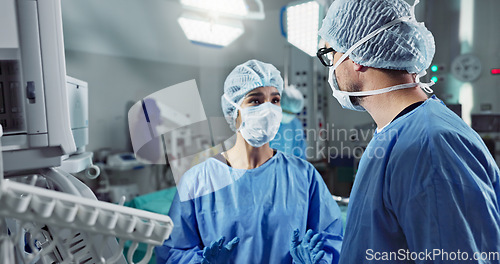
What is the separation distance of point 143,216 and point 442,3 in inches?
125

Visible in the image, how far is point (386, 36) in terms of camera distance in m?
0.95

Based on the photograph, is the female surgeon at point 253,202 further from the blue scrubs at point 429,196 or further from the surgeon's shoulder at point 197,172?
the blue scrubs at point 429,196

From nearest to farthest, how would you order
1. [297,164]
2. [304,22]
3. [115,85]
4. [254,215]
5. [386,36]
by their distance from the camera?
[386,36]
[254,215]
[297,164]
[304,22]
[115,85]

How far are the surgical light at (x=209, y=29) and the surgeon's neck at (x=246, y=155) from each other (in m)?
0.72

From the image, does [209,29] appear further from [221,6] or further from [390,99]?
[390,99]

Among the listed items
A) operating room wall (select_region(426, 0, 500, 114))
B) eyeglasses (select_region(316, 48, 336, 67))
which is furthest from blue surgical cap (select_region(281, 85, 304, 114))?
eyeglasses (select_region(316, 48, 336, 67))

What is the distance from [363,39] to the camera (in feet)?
3.17

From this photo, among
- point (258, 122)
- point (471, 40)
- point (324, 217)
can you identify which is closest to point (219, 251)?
point (324, 217)

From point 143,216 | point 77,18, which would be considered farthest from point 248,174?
point 77,18

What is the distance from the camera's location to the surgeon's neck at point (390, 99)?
0.95m

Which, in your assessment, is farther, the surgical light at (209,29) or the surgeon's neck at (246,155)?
the surgical light at (209,29)

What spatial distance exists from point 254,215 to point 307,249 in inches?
9.8

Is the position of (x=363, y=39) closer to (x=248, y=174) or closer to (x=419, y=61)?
(x=419, y=61)

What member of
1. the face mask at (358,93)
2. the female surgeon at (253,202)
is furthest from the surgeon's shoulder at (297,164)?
the face mask at (358,93)
